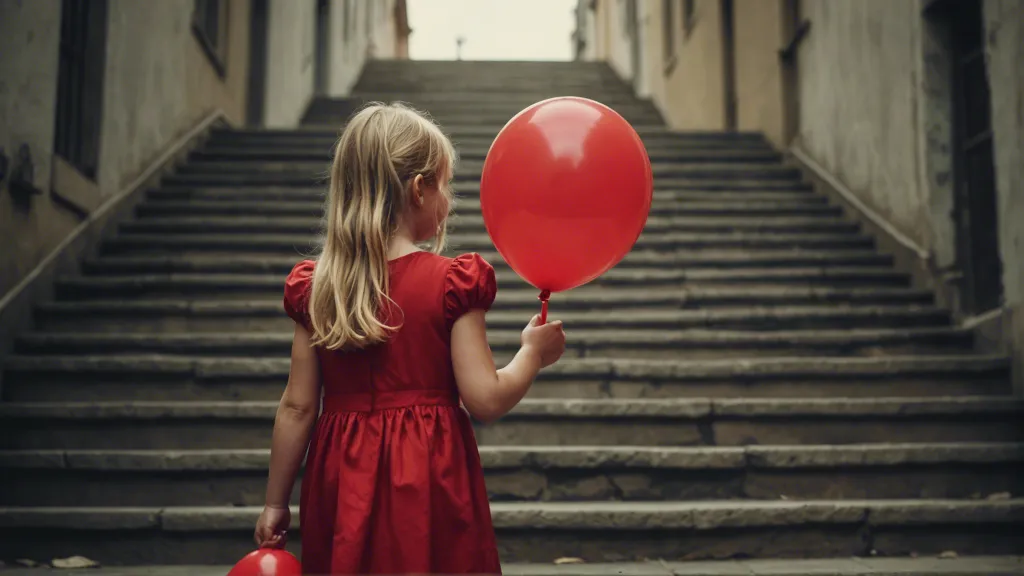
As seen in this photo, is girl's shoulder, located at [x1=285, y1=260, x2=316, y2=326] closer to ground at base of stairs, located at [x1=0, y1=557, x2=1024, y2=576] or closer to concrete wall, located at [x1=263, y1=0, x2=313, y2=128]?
ground at base of stairs, located at [x1=0, y1=557, x2=1024, y2=576]

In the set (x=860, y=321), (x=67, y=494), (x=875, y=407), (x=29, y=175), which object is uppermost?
(x=29, y=175)

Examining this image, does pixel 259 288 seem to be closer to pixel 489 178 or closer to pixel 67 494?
pixel 67 494

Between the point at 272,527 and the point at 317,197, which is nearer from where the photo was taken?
the point at 272,527

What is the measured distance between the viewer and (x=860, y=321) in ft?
19.1

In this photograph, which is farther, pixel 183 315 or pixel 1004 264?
pixel 183 315

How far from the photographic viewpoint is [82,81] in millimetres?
6668

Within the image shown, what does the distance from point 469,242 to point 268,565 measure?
5.19m

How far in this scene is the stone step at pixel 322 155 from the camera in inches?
351

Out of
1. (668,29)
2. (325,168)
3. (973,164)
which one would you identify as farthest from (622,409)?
(668,29)

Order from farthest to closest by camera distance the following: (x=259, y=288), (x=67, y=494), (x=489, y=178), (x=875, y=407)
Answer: (x=259, y=288)
(x=875, y=407)
(x=67, y=494)
(x=489, y=178)

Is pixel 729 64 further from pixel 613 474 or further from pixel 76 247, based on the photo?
pixel 613 474

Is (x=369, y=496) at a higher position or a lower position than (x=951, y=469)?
higher

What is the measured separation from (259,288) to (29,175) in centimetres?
151

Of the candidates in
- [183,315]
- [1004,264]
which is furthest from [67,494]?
[1004,264]
